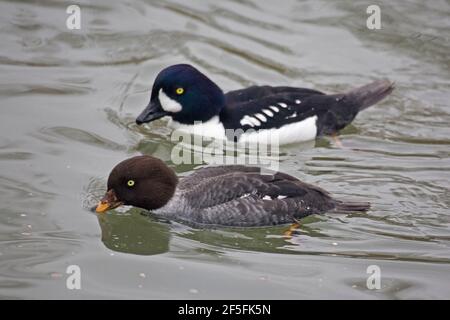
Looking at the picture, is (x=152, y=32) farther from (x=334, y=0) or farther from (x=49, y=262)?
(x=49, y=262)

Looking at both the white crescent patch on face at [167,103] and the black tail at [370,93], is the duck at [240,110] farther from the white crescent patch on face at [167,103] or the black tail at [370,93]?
the black tail at [370,93]

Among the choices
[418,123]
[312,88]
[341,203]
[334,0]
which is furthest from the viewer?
[334,0]

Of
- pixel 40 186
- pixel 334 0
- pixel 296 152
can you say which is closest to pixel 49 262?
pixel 40 186

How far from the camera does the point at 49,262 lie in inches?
332

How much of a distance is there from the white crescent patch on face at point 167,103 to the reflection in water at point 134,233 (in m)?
2.46

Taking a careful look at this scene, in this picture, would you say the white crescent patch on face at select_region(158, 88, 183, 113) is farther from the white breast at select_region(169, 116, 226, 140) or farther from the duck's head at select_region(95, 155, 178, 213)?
the duck's head at select_region(95, 155, 178, 213)

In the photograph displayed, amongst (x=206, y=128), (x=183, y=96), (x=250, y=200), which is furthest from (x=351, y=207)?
(x=183, y=96)

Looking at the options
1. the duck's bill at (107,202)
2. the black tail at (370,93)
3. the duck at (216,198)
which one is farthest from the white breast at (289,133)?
the duck's bill at (107,202)

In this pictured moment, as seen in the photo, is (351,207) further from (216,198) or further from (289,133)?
(289,133)

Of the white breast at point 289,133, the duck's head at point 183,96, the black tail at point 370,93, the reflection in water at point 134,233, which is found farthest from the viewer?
the black tail at point 370,93

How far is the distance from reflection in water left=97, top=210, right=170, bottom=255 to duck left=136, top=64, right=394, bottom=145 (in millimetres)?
2335

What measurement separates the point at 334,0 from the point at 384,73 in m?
2.21

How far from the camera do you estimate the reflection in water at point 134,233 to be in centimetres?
891

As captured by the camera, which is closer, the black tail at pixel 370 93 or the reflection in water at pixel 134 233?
the reflection in water at pixel 134 233
